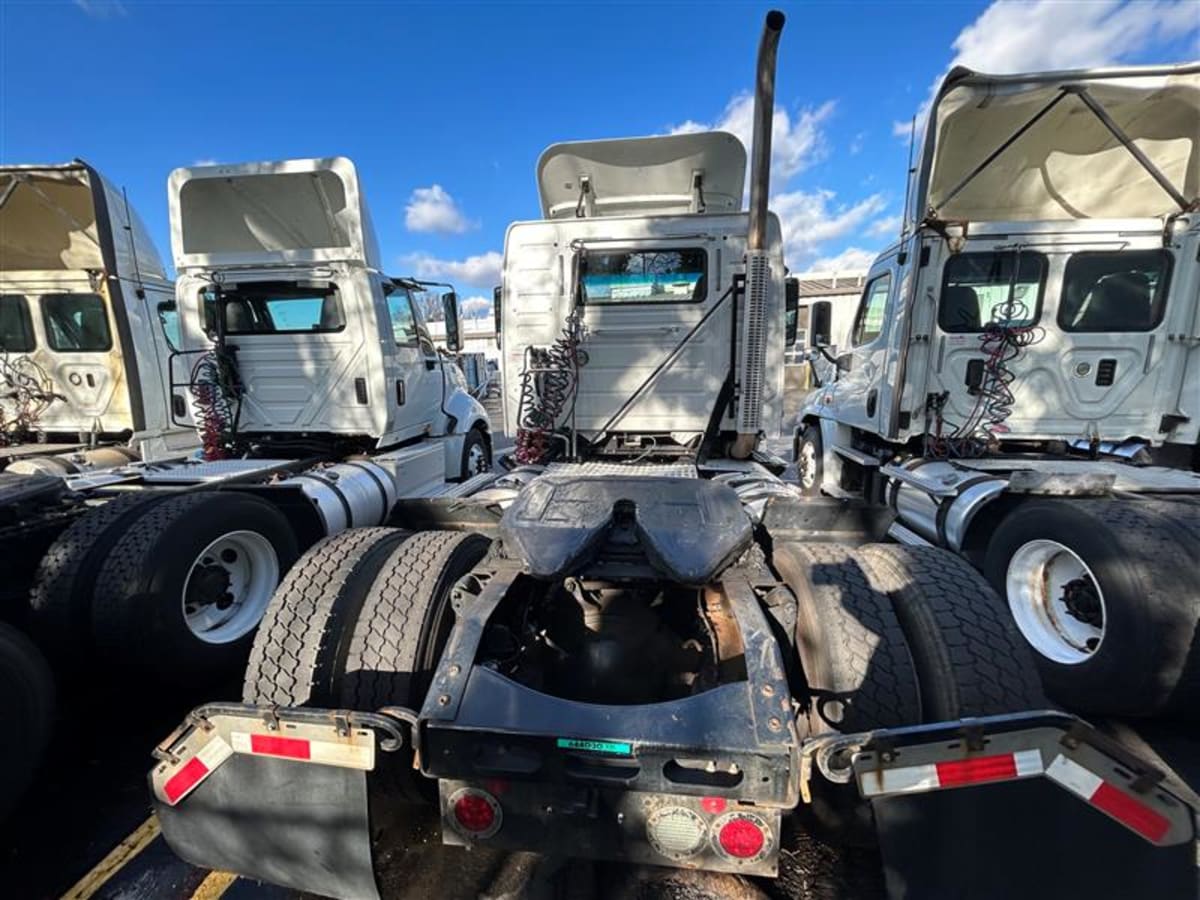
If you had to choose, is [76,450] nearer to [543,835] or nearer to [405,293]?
[405,293]

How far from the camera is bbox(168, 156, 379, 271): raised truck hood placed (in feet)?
15.6

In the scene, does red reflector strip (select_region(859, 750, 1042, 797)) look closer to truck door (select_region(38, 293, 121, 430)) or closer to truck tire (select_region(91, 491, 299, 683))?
truck tire (select_region(91, 491, 299, 683))

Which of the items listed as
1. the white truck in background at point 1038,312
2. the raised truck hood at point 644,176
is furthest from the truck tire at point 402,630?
the raised truck hood at point 644,176

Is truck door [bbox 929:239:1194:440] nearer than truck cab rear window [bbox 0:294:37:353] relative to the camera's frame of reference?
Yes

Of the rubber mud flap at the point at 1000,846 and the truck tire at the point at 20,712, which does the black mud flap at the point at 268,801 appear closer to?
the truck tire at the point at 20,712

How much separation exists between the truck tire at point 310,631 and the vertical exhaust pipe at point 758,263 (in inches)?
128

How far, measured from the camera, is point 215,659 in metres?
3.09

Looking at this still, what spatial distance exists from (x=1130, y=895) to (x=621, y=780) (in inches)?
54.1

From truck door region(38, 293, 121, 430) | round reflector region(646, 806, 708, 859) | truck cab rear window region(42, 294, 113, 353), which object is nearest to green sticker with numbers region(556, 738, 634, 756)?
round reflector region(646, 806, 708, 859)

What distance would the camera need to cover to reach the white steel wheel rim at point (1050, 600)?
120 inches

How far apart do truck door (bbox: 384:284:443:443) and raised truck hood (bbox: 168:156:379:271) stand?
2.11 feet

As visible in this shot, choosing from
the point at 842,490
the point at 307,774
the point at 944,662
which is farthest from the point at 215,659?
the point at 842,490

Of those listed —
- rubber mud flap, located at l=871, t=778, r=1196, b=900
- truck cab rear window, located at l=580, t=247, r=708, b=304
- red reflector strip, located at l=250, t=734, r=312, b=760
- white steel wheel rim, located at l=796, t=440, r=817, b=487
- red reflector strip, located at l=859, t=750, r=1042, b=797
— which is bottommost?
white steel wheel rim, located at l=796, t=440, r=817, b=487

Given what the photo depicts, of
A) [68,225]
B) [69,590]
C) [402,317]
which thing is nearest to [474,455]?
[402,317]
